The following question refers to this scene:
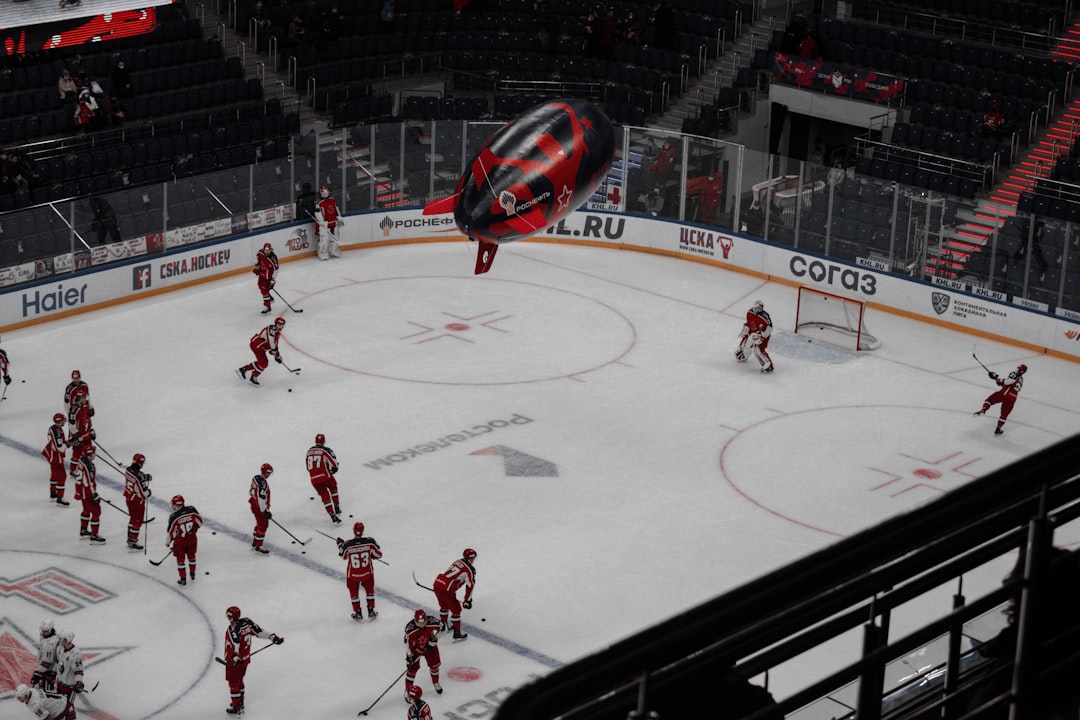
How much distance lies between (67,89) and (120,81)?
3.73ft

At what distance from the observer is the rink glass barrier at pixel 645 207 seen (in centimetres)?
2559

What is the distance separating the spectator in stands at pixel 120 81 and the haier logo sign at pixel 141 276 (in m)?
4.86

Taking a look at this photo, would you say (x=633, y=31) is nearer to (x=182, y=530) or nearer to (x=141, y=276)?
(x=141, y=276)

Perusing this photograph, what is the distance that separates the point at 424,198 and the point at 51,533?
13363 millimetres

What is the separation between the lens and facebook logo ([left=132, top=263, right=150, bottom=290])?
2695 centimetres

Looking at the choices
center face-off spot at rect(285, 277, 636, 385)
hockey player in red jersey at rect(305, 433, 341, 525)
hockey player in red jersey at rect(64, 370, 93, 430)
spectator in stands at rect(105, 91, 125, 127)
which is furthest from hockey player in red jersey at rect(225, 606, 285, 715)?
spectator in stands at rect(105, 91, 125, 127)

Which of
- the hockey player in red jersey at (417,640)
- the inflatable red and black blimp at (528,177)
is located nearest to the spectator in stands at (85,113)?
the inflatable red and black blimp at (528,177)

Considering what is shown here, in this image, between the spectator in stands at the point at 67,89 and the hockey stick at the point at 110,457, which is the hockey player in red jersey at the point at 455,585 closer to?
the hockey stick at the point at 110,457

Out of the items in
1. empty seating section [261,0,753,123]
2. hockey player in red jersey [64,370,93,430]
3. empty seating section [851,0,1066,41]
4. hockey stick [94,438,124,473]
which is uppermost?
empty seating section [851,0,1066,41]

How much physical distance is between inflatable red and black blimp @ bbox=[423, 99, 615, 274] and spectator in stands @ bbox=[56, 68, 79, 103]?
11.5 meters

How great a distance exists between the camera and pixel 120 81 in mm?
30188

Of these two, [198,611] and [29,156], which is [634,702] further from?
[29,156]

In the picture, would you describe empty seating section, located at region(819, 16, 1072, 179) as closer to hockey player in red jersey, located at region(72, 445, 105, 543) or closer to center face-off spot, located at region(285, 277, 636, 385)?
center face-off spot, located at region(285, 277, 636, 385)

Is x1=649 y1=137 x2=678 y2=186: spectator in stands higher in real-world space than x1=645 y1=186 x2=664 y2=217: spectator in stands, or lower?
higher
